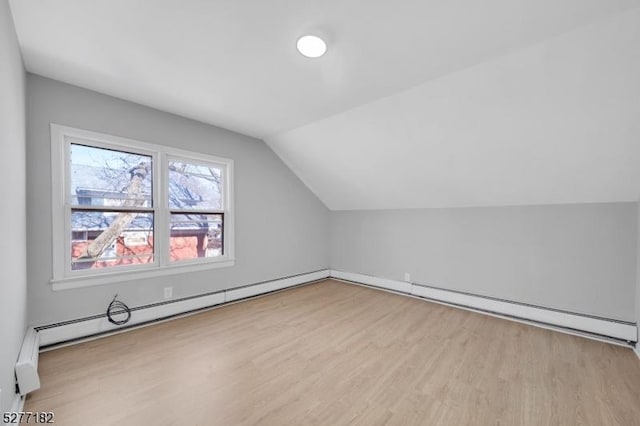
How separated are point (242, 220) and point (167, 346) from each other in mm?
1855

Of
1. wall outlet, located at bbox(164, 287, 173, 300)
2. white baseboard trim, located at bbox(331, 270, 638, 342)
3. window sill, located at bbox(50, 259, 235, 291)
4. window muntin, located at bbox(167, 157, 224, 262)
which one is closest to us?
window sill, located at bbox(50, 259, 235, 291)

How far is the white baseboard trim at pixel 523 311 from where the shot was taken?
259 centimetres

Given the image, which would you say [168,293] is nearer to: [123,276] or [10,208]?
[123,276]

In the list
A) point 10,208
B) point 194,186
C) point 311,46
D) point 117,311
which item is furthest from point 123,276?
point 311,46

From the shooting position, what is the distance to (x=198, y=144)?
3416mm

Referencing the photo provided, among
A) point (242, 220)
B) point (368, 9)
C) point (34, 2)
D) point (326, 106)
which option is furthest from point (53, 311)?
point (368, 9)

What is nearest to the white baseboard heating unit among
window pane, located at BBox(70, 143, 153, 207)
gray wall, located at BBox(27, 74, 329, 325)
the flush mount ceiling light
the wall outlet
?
gray wall, located at BBox(27, 74, 329, 325)

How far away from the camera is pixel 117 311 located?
2742 mm

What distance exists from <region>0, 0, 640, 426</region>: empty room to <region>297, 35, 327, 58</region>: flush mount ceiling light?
2 centimetres

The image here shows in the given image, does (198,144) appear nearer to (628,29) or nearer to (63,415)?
(63,415)

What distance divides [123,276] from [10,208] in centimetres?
140

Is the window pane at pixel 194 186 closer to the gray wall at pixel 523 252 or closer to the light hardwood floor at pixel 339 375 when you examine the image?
the light hardwood floor at pixel 339 375

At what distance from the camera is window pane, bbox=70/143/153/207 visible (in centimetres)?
261

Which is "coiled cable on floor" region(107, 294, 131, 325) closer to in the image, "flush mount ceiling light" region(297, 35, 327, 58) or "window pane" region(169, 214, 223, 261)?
"window pane" region(169, 214, 223, 261)
